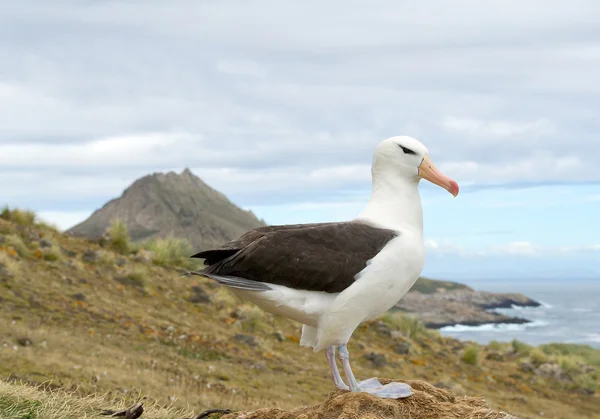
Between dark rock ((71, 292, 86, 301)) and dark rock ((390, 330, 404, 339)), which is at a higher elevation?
dark rock ((71, 292, 86, 301))

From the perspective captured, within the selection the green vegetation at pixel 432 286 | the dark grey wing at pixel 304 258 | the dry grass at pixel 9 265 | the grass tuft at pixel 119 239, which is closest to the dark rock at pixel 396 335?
the grass tuft at pixel 119 239

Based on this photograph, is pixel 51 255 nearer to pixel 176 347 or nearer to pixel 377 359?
pixel 176 347

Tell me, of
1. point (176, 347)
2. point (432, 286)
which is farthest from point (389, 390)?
point (432, 286)

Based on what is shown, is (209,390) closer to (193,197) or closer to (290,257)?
(290,257)

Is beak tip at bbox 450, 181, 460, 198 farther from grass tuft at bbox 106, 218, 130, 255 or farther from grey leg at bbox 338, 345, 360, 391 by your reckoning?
grass tuft at bbox 106, 218, 130, 255

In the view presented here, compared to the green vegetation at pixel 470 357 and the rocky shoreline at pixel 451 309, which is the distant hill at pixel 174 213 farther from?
the green vegetation at pixel 470 357

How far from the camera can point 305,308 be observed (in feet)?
19.4

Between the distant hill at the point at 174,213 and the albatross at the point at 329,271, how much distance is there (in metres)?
38.9

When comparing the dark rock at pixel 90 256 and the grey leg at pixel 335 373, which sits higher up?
the dark rock at pixel 90 256

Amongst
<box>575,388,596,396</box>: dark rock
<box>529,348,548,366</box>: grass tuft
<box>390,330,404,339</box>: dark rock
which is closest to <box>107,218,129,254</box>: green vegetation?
<box>390,330,404,339</box>: dark rock

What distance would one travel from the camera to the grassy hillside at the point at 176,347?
12.6 metres

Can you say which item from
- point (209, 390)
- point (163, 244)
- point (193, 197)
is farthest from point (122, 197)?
point (209, 390)

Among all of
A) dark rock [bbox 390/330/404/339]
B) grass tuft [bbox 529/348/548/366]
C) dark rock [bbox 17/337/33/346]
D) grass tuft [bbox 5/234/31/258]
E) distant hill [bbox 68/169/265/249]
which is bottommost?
grass tuft [bbox 529/348/548/366]

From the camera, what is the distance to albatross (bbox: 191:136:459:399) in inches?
233
